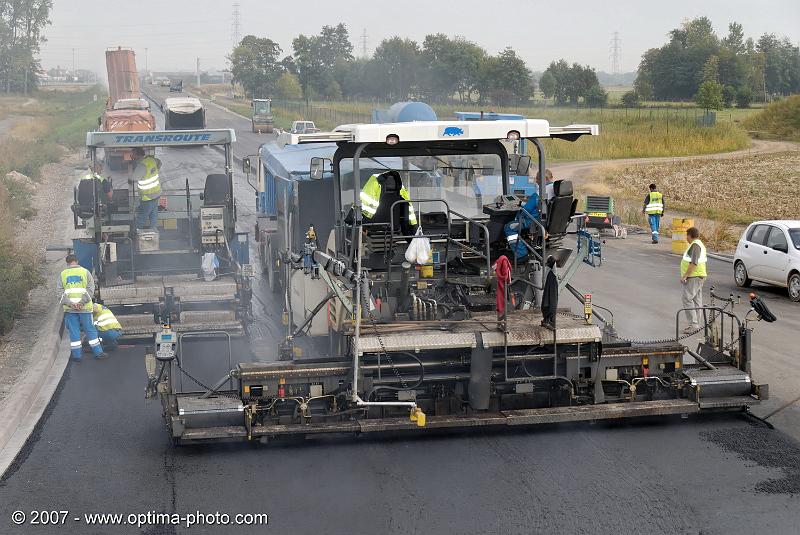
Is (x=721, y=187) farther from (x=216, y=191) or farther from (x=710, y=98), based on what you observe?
(x=216, y=191)

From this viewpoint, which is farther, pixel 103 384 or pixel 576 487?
pixel 103 384

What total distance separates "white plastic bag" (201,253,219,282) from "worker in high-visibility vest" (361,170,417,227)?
5.43 meters

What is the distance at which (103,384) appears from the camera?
41.7ft

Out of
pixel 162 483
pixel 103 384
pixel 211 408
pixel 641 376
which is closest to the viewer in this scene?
pixel 162 483

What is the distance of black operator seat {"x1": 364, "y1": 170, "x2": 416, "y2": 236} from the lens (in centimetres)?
1076

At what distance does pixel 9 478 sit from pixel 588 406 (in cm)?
532

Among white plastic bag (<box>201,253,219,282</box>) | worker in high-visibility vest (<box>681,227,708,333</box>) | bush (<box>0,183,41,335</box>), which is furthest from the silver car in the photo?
bush (<box>0,183,41,335</box>)

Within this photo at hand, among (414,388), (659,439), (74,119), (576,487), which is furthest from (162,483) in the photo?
(74,119)

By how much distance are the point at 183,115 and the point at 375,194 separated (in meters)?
34.4

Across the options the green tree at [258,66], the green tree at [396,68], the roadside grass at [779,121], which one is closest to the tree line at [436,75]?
the green tree at [396,68]

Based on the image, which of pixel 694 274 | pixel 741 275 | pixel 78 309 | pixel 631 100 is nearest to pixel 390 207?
pixel 78 309

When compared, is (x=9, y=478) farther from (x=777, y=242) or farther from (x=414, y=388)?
(x=777, y=242)

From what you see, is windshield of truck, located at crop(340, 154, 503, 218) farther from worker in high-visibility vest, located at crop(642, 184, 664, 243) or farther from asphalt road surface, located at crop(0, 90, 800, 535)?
worker in high-visibility vest, located at crop(642, 184, 664, 243)

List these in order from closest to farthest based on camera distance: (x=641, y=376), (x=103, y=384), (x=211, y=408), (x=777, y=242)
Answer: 1. (x=211, y=408)
2. (x=641, y=376)
3. (x=103, y=384)
4. (x=777, y=242)
